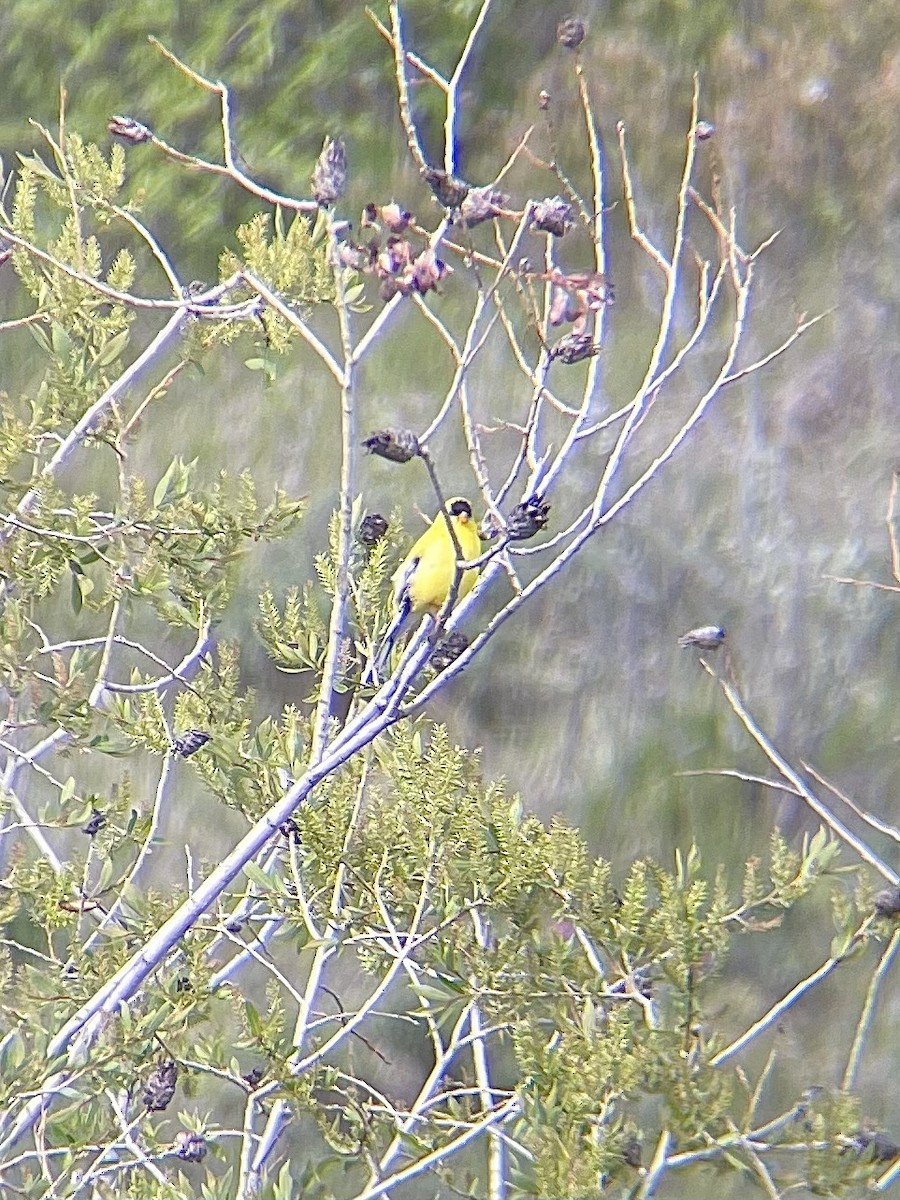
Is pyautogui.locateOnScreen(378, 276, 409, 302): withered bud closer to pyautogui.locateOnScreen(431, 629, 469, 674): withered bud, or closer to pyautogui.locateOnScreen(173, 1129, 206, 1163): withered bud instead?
pyautogui.locateOnScreen(431, 629, 469, 674): withered bud

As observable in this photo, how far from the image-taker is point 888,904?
184cm

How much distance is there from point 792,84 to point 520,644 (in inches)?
70.9

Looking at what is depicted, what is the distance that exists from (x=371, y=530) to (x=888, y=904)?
2.59 feet

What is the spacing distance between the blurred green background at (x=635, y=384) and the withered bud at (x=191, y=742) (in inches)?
80.4

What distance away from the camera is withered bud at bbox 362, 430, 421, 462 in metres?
1.32

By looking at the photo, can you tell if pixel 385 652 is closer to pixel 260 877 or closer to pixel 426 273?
pixel 260 877

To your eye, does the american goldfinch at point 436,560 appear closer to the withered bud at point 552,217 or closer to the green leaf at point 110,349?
the green leaf at point 110,349

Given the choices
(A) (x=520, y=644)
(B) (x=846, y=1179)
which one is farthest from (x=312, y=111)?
(B) (x=846, y=1179)

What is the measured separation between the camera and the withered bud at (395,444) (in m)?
1.32

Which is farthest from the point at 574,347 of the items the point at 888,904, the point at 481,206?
the point at 888,904

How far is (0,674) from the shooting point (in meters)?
1.88

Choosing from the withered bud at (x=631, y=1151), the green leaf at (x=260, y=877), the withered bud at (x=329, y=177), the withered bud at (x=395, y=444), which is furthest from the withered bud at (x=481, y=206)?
the withered bud at (x=631, y=1151)

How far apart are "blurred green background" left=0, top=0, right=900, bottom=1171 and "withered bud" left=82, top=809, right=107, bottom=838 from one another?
1.96 metres

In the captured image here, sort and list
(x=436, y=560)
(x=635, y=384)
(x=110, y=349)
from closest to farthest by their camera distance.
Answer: (x=110, y=349)
(x=436, y=560)
(x=635, y=384)
